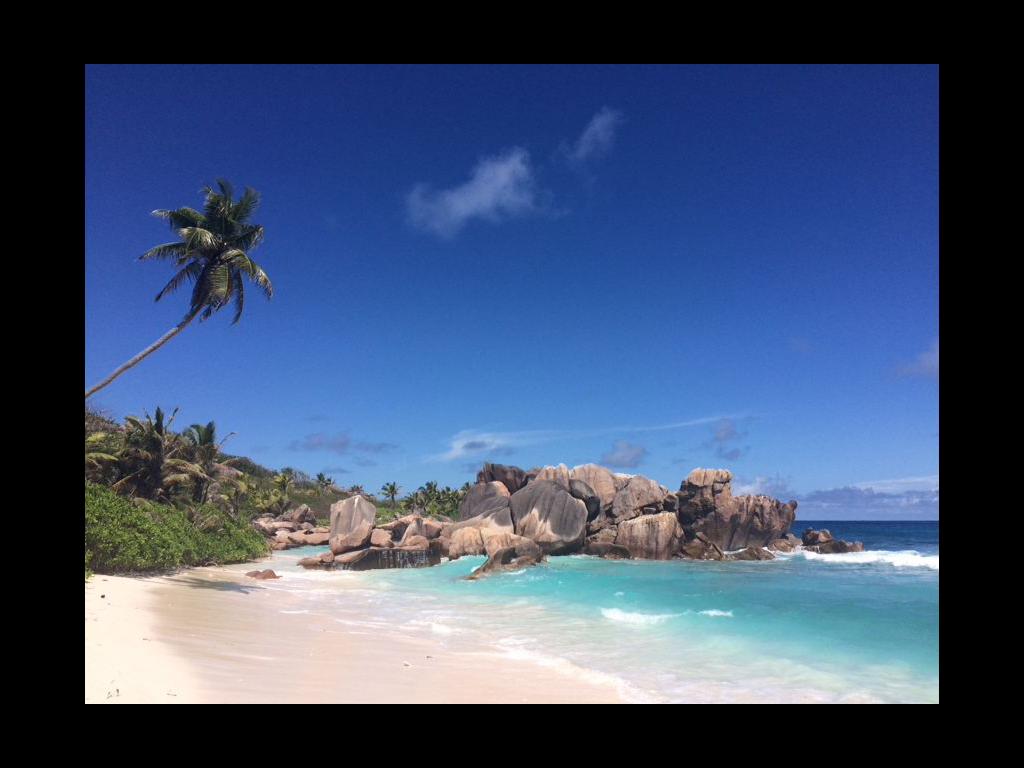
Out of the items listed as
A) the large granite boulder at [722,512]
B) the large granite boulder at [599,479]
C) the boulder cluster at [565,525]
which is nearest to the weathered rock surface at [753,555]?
the boulder cluster at [565,525]

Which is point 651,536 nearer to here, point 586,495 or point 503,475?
point 586,495

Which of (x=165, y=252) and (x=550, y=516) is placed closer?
(x=165, y=252)

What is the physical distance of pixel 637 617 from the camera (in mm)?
16484

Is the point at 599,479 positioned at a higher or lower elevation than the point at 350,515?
higher

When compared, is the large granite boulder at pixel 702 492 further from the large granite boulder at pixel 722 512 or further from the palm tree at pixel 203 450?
the palm tree at pixel 203 450

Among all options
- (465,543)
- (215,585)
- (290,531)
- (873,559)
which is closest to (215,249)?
(215,585)

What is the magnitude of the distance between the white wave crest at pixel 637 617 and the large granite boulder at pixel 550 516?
22752 mm

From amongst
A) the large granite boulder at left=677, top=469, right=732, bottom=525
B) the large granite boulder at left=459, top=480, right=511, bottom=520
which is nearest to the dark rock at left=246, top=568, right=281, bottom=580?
the large granite boulder at left=459, top=480, right=511, bottom=520

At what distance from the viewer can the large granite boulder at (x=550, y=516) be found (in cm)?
4019

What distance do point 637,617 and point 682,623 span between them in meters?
1.34

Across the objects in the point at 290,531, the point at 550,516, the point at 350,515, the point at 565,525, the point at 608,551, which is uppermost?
the point at 350,515

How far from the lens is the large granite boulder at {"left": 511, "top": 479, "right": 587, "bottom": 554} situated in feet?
132

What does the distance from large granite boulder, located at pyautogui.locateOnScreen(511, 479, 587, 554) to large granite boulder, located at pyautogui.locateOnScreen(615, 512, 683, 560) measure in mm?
3110
